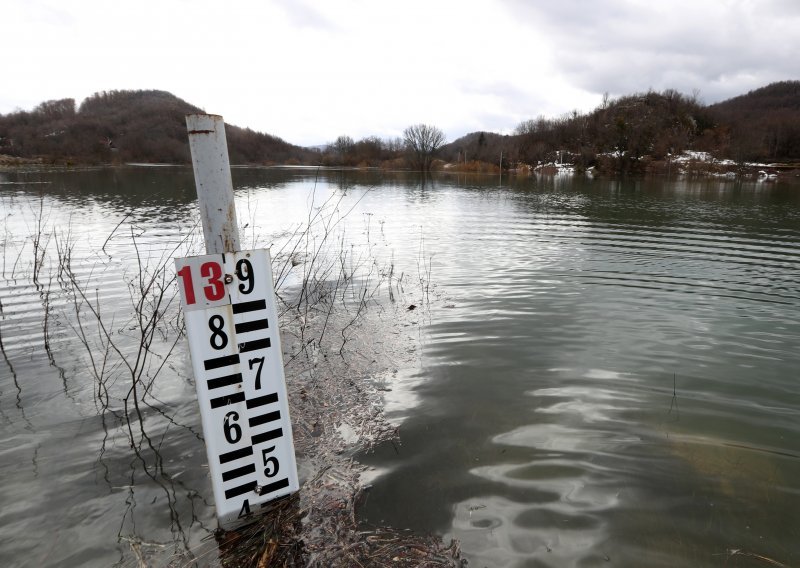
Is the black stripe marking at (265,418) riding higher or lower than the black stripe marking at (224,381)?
lower

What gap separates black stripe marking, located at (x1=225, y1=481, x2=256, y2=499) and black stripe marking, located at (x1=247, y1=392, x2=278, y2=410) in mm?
598

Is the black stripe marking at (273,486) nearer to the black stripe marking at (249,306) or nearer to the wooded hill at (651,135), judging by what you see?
the black stripe marking at (249,306)

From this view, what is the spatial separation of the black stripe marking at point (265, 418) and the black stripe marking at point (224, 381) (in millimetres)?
313

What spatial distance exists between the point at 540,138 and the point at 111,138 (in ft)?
469

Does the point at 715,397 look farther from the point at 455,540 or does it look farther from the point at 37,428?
the point at 37,428

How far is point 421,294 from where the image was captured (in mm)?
10641

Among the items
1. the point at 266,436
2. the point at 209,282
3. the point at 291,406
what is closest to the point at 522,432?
the point at 291,406

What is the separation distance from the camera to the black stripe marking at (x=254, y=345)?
2.87 metres

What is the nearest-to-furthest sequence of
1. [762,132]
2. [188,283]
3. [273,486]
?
[188,283], [273,486], [762,132]

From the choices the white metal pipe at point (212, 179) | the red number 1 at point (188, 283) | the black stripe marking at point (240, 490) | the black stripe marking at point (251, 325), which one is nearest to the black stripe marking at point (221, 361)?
the black stripe marking at point (251, 325)

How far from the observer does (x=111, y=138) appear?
149 m

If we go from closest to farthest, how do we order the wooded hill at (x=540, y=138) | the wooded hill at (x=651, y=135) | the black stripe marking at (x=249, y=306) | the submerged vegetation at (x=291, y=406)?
the black stripe marking at (x=249, y=306), the submerged vegetation at (x=291, y=406), the wooded hill at (x=651, y=135), the wooded hill at (x=540, y=138)

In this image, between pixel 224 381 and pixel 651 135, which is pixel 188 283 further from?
pixel 651 135

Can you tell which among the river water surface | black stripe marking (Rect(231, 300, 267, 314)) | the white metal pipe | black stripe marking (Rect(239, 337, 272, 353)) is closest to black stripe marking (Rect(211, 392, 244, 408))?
black stripe marking (Rect(239, 337, 272, 353))
